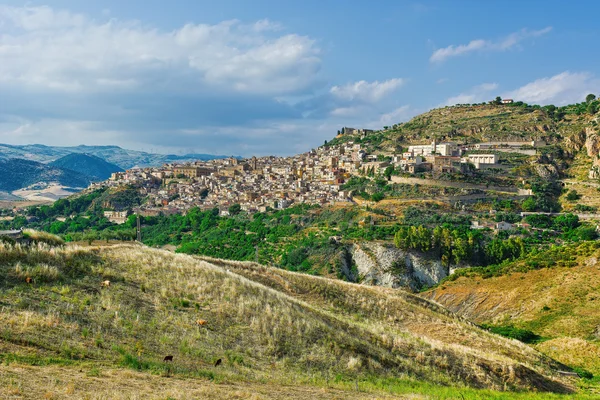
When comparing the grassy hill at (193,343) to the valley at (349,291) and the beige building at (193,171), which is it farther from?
the beige building at (193,171)

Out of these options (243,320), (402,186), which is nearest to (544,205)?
(402,186)

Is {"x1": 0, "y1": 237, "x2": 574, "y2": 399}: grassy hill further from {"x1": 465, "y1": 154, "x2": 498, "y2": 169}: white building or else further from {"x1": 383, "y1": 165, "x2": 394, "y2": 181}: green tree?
{"x1": 465, "y1": 154, "x2": 498, "y2": 169}: white building

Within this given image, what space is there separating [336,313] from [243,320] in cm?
645

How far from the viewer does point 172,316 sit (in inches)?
471

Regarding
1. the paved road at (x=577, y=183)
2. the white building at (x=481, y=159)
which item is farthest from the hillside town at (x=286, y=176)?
the paved road at (x=577, y=183)

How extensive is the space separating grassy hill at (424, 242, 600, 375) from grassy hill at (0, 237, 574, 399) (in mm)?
2930

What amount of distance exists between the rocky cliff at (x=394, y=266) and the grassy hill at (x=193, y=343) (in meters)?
26.3

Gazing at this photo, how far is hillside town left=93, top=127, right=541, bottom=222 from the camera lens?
75.1 m

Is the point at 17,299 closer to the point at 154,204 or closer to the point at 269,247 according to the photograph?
the point at 269,247

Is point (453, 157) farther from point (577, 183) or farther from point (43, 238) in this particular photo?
point (43, 238)

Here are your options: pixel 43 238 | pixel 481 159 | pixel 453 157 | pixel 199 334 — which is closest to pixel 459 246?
pixel 453 157

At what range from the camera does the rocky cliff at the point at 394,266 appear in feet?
146

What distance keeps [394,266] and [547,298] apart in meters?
19.5

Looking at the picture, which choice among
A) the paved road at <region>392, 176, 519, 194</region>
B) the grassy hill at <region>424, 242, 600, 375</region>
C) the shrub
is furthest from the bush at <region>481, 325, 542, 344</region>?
the paved road at <region>392, 176, 519, 194</region>
